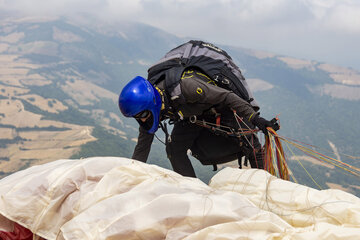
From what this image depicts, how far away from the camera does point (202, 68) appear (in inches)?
211

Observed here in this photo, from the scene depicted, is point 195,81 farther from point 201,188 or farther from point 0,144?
point 0,144

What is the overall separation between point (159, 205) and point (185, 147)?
337cm

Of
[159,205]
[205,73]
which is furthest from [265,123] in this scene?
[159,205]

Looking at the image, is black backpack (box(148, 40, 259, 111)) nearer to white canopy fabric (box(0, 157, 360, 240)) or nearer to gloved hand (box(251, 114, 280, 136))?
gloved hand (box(251, 114, 280, 136))

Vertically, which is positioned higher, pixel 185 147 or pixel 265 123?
pixel 265 123

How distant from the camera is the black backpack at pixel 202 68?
523 centimetres

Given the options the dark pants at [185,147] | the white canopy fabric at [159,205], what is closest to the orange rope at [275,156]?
the white canopy fabric at [159,205]

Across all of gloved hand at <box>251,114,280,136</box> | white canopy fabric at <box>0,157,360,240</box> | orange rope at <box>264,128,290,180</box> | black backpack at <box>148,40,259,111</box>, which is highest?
black backpack at <box>148,40,259,111</box>

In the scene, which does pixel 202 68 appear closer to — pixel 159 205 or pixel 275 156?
pixel 275 156

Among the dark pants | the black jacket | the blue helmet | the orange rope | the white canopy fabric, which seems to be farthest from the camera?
the dark pants

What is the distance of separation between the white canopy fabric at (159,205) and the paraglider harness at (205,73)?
180cm

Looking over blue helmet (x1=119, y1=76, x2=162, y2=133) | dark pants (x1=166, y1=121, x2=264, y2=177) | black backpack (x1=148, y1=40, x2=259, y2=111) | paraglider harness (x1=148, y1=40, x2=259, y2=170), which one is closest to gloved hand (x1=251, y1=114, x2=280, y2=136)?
paraglider harness (x1=148, y1=40, x2=259, y2=170)

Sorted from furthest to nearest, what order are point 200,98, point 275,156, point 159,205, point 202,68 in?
point 202,68
point 200,98
point 275,156
point 159,205

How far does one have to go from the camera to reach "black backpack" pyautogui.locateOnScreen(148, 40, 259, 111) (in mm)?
5233
